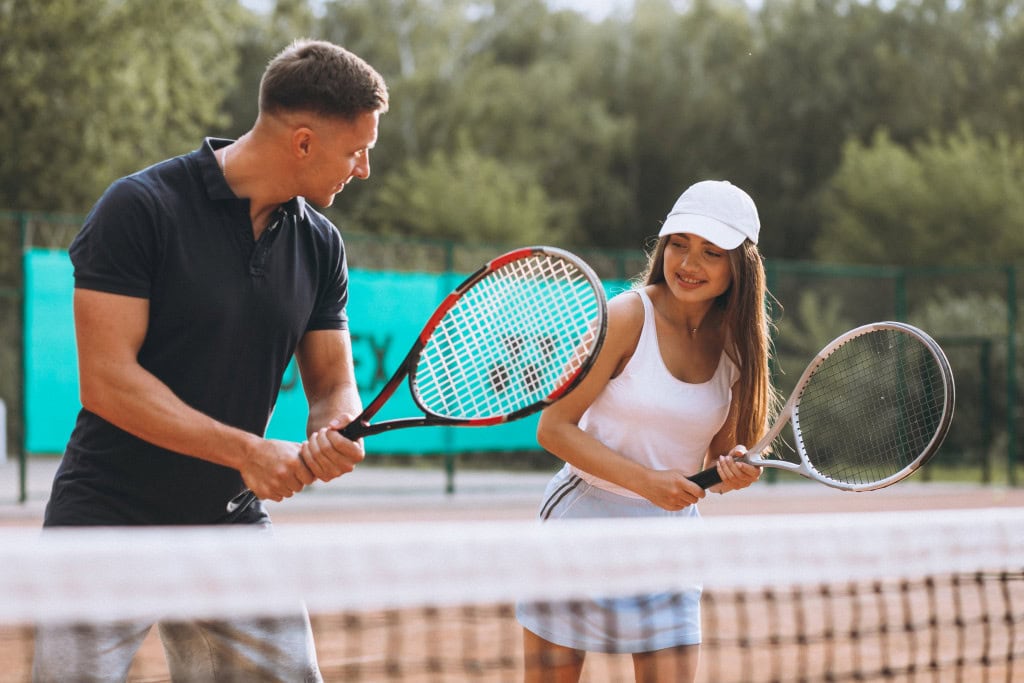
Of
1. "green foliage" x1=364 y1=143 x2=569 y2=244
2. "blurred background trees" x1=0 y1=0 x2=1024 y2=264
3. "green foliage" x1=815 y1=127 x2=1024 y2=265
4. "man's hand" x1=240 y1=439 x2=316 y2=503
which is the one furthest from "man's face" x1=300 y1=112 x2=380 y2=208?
"green foliage" x1=815 y1=127 x2=1024 y2=265

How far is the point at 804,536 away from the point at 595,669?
2902mm

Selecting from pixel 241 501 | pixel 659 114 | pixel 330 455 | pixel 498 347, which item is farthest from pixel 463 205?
pixel 330 455

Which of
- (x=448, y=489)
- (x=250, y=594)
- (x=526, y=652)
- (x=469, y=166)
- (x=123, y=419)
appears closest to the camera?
(x=250, y=594)

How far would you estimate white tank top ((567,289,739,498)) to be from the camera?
108 inches

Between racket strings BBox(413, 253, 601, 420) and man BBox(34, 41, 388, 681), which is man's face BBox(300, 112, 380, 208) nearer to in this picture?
man BBox(34, 41, 388, 681)

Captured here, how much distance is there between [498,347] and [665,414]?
15.2 inches

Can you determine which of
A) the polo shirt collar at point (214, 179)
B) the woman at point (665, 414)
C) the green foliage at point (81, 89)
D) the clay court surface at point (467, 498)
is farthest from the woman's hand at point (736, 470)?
the green foliage at point (81, 89)

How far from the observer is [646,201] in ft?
112

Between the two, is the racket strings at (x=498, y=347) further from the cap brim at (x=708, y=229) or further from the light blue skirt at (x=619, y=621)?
the light blue skirt at (x=619, y=621)

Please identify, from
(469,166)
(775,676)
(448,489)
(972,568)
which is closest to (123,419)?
(972,568)

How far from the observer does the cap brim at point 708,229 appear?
2.71m

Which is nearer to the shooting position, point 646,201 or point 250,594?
point 250,594

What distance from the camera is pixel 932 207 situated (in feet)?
87.9

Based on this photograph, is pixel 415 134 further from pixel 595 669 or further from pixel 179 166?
pixel 179 166
